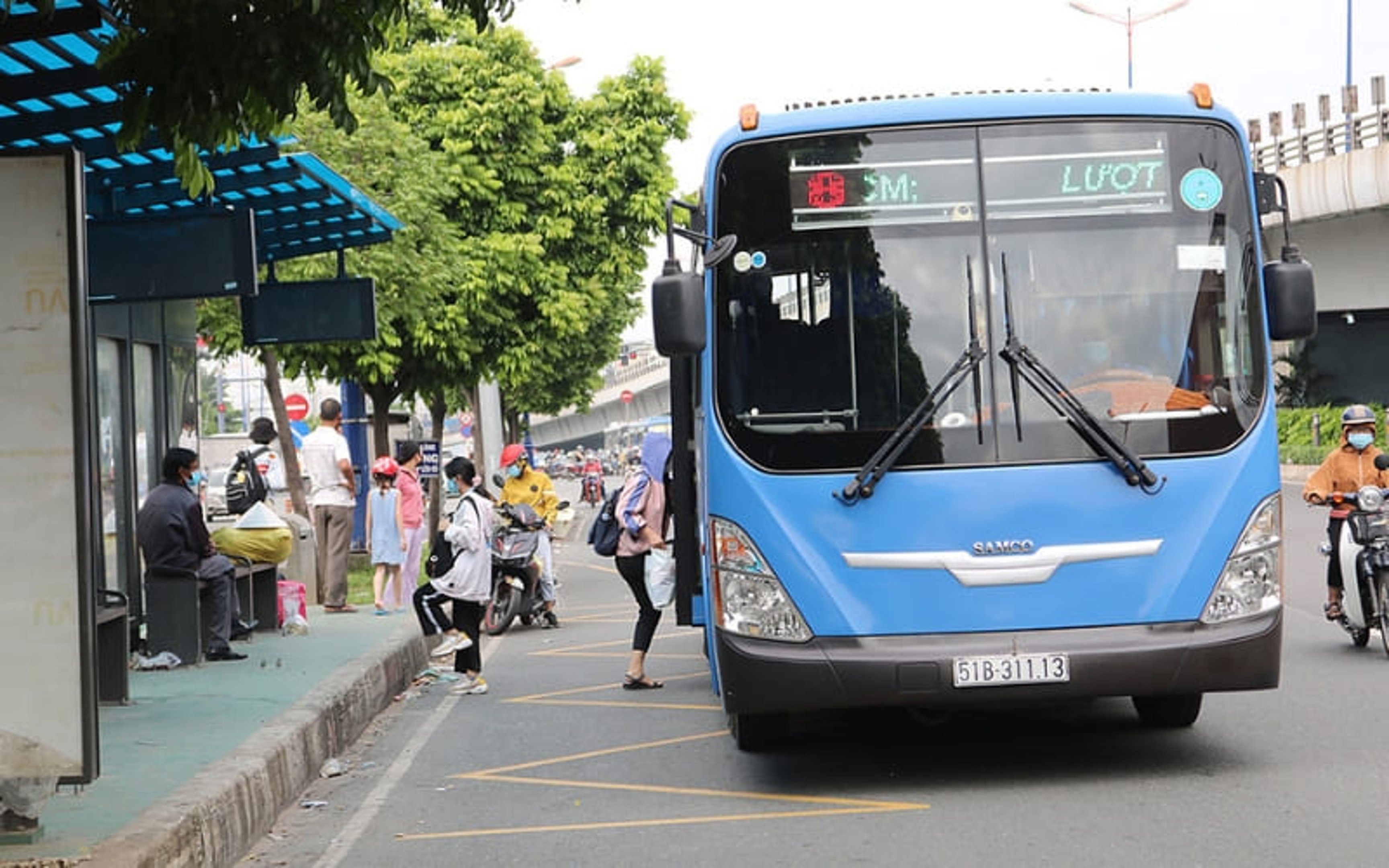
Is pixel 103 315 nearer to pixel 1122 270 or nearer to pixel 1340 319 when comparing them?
pixel 1122 270

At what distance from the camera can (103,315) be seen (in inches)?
532

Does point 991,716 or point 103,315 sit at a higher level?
point 103,315

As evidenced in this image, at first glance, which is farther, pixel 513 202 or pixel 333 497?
pixel 513 202

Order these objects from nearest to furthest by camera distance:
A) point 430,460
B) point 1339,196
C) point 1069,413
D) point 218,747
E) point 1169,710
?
point 1069,413 < point 218,747 < point 1169,710 < point 430,460 < point 1339,196

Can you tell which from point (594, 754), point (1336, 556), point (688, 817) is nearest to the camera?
point (688, 817)

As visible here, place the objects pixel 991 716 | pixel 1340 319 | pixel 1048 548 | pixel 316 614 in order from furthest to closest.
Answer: pixel 1340 319
pixel 316 614
pixel 991 716
pixel 1048 548

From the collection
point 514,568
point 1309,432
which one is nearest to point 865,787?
point 514,568

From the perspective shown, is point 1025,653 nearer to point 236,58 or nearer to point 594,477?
point 236,58

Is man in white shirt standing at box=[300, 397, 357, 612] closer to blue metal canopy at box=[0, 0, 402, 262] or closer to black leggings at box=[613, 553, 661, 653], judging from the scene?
blue metal canopy at box=[0, 0, 402, 262]

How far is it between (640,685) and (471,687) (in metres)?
1.14

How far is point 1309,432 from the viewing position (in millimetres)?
45969

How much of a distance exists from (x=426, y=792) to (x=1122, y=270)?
12.9ft

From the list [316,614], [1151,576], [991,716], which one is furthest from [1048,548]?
[316,614]

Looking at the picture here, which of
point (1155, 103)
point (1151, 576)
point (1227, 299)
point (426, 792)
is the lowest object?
point (426, 792)
